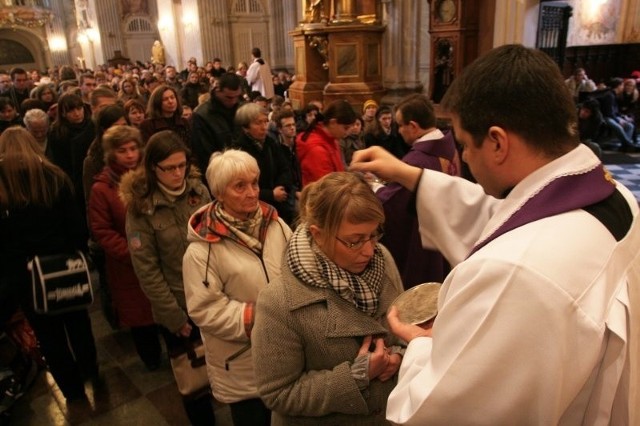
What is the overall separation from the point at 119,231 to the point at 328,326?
82.6 inches

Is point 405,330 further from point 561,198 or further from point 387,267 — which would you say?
point 561,198

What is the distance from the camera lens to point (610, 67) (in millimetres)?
12773

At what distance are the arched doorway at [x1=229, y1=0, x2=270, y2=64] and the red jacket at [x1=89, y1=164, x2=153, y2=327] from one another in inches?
627

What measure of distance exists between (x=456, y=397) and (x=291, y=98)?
1065cm

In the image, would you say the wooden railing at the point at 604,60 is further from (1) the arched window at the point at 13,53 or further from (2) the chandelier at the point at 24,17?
(1) the arched window at the point at 13,53

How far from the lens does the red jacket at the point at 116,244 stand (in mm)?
3057

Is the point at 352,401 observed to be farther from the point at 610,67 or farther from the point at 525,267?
the point at 610,67

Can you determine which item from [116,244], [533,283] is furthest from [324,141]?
[533,283]

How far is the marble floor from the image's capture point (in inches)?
115

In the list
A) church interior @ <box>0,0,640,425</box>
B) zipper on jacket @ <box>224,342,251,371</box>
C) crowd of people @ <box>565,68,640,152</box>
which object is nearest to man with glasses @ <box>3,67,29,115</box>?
church interior @ <box>0,0,640,425</box>

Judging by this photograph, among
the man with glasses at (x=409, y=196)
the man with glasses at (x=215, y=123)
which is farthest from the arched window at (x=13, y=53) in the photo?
the man with glasses at (x=409, y=196)

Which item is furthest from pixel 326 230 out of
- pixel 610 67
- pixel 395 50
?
pixel 610 67

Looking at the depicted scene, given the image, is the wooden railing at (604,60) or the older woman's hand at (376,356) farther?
the wooden railing at (604,60)

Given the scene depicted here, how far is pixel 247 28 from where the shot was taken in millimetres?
18219
